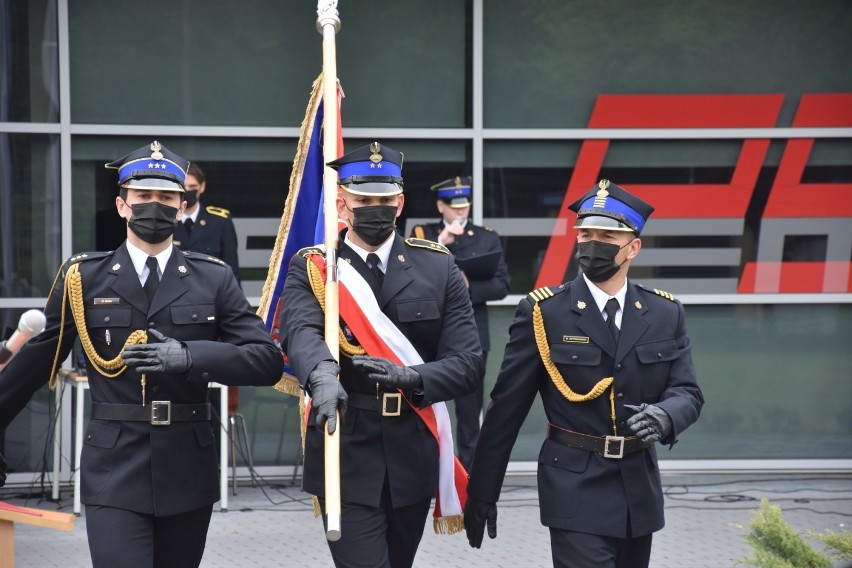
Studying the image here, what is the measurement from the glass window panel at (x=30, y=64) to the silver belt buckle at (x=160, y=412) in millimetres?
5208

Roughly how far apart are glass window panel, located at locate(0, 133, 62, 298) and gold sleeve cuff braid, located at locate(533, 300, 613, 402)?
5.41 metres

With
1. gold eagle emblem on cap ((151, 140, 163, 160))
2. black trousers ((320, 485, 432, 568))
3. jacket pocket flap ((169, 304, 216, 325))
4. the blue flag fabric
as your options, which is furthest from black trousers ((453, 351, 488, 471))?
gold eagle emblem on cap ((151, 140, 163, 160))

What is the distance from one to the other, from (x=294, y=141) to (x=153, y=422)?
522 centimetres

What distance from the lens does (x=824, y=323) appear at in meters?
10.2

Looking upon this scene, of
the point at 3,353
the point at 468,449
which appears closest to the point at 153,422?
the point at 3,353

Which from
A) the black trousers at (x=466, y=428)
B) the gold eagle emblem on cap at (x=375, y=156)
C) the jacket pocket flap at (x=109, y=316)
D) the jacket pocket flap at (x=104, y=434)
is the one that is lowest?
the black trousers at (x=466, y=428)

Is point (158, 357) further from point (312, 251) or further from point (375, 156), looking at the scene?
point (375, 156)

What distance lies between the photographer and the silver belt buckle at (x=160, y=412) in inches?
187

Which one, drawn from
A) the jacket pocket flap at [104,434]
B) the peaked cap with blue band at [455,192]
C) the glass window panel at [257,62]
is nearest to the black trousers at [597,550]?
the jacket pocket flap at [104,434]

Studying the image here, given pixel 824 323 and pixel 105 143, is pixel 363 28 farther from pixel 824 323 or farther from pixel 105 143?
pixel 824 323

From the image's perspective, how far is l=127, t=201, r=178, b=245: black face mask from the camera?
479 centimetres

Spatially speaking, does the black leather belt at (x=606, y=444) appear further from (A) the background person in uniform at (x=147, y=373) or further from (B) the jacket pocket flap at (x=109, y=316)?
(B) the jacket pocket flap at (x=109, y=316)

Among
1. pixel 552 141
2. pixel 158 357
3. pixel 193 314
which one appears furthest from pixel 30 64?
pixel 158 357

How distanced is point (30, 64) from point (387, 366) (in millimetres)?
5778
